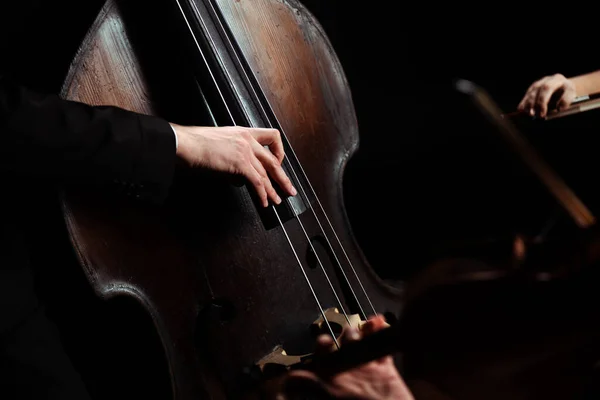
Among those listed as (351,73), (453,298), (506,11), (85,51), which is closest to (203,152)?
(85,51)

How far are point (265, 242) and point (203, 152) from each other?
0.67ft

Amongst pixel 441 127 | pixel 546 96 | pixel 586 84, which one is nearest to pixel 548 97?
pixel 546 96

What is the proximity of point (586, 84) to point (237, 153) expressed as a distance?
0.84 m

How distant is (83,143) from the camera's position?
29.4 inches

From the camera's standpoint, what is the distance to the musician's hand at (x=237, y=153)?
2.69 feet

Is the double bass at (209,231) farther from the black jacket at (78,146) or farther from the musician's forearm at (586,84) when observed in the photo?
the musician's forearm at (586,84)

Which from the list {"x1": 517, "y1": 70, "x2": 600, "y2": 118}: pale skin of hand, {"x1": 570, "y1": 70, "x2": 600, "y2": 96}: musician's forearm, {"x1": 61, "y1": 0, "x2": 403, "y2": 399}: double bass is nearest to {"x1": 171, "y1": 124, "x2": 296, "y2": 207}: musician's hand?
{"x1": 61, "y1": 0, "x2": 403, "y2": 399}: double bass

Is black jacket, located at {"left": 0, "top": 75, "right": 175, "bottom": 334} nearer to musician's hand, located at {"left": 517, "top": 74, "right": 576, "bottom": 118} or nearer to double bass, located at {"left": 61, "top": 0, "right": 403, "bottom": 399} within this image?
double bass, located at {"left": 61, "top": 0, "right": 403, "bottom": 399}

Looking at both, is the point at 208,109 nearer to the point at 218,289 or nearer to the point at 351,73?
the point at 218,289

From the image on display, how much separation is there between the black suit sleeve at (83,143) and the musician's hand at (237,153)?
31 mm

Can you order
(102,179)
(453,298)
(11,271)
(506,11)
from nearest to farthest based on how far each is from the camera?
(453,298)
(102,179)
(11,271)
(506,11)

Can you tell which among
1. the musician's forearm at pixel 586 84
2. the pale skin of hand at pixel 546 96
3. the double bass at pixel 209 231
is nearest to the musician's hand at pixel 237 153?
the double bass at pixel 209 231

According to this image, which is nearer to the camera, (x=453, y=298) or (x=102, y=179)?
(x=453, y=298)

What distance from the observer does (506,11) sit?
1.55m
